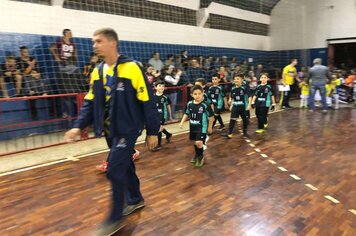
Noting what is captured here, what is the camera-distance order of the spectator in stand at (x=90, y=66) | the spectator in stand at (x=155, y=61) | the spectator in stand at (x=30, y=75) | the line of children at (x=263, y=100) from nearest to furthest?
the spectator in stand at (x=30, y=75) → the line of children at (x=263, y=100) → the spectator in stand at (x=90, y=66) → the spectator in stand at (x=155, y=61)

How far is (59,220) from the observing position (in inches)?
131

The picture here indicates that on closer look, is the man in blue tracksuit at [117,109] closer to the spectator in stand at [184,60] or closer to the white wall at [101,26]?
the white wall at [101,26]

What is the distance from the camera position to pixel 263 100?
755 centimetres

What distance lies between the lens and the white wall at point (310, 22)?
1491 cm

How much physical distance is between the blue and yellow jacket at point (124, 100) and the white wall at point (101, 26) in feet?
17.8

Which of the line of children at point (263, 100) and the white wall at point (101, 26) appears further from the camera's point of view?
the line of children at point (263, 100)

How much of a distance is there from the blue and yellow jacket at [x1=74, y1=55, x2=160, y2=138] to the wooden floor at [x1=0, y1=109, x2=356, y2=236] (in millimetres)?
1019

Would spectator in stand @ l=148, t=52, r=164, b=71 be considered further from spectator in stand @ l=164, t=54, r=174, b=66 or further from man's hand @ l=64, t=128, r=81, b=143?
man's hand @ l=64, t=128, r=81, b=143

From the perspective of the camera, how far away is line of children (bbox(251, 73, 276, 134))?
295 inches

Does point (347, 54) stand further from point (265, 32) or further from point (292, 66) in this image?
point (292, 66)

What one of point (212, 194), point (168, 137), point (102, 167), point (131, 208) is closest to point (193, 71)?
point (168, 137)

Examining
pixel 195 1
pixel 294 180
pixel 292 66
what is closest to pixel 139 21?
pixel 195 1

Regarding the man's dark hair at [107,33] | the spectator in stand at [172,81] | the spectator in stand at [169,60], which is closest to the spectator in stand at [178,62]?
the spectator in stand at [169,60]

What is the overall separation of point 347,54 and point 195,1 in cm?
913
